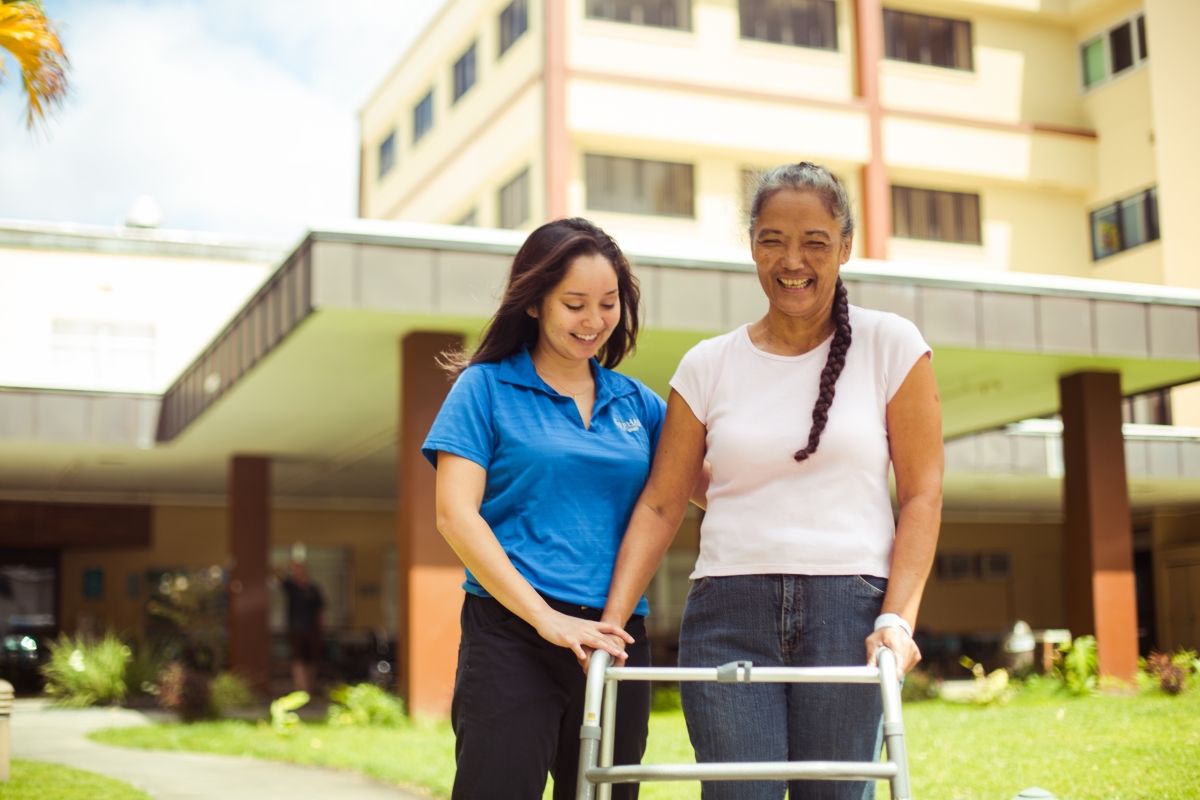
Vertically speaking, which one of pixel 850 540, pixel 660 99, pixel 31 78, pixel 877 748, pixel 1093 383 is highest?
pixel 660 99

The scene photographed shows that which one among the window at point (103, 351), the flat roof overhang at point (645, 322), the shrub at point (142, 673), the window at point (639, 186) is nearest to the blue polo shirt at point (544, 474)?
the flat roof overhang at point (645, 322)

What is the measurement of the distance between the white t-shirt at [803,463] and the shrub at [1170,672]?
9333 mm

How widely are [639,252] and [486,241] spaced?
1.19 metres

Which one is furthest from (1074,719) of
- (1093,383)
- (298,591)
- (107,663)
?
(107,663)

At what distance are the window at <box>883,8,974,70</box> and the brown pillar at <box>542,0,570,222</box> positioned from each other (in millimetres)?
6935

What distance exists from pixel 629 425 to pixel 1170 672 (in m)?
9.92

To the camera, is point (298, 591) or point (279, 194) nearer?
point (298, 591)

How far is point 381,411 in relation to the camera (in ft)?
48.1

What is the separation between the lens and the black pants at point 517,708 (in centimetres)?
280

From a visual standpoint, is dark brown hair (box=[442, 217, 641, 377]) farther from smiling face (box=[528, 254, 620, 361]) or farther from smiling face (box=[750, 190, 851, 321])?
smiling face (box=[750, 190, 851, 321])

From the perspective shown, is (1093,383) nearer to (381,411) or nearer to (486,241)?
(486,241)

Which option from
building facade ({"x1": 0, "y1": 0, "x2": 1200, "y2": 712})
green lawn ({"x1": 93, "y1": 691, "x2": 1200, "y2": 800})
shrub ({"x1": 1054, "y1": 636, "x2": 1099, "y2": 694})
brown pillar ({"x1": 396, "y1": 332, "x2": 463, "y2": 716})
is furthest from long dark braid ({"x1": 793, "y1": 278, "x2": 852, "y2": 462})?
shrub ({"x1": 1054, "y1": 636, "x2": 1099, "y2": 694})

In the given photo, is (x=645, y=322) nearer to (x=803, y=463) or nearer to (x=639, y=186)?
(x=803, y=463)

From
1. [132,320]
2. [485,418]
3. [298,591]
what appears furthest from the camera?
[132,320]
